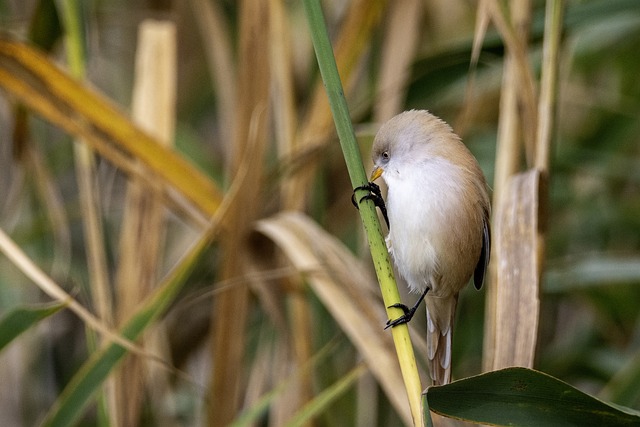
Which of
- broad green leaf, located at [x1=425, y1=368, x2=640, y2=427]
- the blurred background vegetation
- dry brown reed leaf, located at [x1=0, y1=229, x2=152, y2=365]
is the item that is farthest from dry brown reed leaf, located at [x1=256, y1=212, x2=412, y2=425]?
broad green leaf, located at [x1=425, y1=368, x2=640, y2=427]

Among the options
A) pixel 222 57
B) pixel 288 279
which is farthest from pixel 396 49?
pixel 288 279

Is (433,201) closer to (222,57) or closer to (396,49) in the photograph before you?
(396,49)

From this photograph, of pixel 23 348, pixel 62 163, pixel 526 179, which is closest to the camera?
pixel 526 179

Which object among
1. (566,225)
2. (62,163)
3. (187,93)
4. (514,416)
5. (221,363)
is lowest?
(514,416)

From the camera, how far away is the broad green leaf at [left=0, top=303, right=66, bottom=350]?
89 cm

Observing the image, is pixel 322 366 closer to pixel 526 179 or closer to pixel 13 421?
pixel 526 179

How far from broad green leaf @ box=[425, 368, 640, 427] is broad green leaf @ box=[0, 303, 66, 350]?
0.44m

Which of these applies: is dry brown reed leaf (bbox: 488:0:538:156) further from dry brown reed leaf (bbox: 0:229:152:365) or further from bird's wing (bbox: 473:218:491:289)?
dry brown reed leaf (bbox: 0:229:152:365)

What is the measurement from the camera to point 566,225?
1.92 meters

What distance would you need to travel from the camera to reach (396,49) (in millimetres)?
1588

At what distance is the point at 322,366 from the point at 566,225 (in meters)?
0.73

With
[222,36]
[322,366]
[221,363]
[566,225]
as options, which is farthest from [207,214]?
[566,225]

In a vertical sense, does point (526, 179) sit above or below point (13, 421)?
above

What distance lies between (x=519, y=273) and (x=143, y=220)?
671 millimetres
